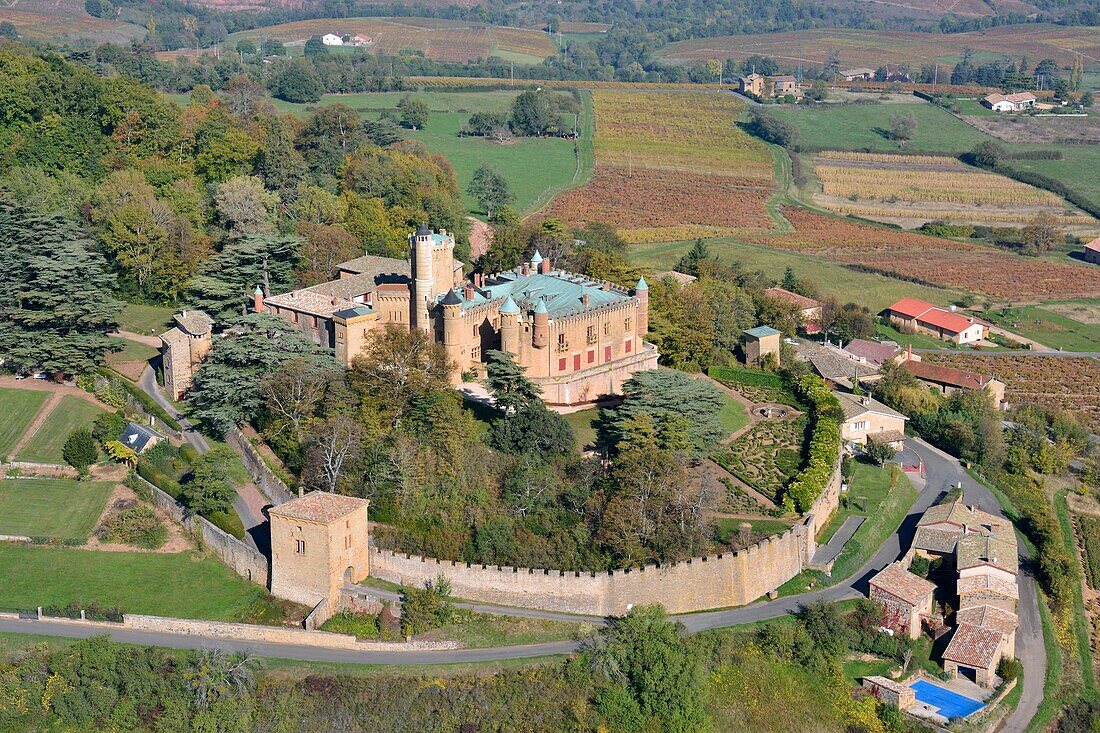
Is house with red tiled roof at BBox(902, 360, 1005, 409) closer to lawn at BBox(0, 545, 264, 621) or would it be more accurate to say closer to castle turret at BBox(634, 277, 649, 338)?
castle turret at BBox(634, 277, 649, 338)

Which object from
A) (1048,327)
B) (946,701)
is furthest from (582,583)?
(1048,327)

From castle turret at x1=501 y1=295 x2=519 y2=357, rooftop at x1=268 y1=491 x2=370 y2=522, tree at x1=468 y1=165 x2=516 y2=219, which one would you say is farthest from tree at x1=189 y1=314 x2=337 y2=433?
tree at x1=468 y1=165 x2=516 y2=219

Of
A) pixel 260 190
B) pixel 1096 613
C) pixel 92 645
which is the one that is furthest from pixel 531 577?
pixel 260 190

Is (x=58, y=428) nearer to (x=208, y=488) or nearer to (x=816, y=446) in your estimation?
(x=208, y=488)

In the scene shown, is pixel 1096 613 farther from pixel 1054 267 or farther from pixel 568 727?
pixel 1054 267

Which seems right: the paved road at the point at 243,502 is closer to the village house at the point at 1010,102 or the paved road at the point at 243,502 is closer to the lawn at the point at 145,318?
the lawn at the point at 145,318
